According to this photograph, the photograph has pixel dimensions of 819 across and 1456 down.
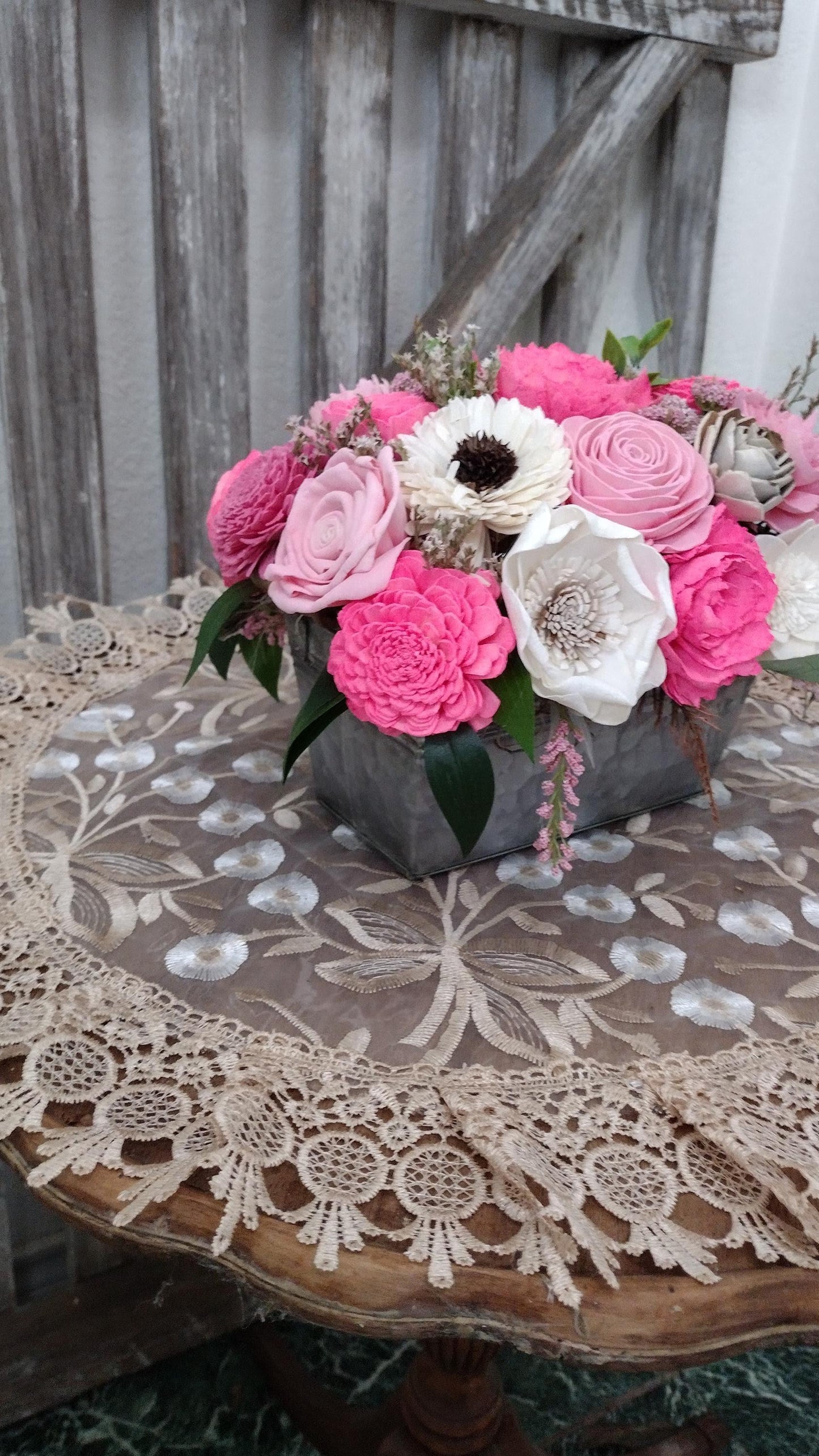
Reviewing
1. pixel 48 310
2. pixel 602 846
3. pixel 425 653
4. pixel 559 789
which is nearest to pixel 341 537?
pixel 425 653

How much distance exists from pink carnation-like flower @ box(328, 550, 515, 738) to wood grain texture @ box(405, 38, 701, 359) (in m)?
0.87

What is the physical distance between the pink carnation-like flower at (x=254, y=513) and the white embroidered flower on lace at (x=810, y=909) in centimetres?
43

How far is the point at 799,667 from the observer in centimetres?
73

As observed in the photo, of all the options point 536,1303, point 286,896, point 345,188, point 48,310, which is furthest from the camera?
point 345,188

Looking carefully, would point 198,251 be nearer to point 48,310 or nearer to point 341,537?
point 48,310

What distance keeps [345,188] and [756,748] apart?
2.86 feet

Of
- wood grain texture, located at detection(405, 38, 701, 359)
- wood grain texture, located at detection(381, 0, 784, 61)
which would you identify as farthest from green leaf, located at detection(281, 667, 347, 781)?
wood grain texture, located at detection(381, 0, 784, 61)

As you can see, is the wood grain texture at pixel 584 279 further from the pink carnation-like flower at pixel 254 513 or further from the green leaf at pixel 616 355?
the pink carnation-like flower at pixel 254 513

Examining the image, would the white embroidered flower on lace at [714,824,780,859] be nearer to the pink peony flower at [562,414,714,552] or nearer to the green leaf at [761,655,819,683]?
the green leaf at [761,655,819,683]

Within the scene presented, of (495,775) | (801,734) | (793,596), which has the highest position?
(793,596)

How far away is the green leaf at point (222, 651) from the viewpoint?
0.82 metres

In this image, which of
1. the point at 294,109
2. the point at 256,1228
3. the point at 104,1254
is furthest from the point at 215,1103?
the point at 294,109

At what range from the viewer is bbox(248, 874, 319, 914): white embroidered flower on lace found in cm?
69

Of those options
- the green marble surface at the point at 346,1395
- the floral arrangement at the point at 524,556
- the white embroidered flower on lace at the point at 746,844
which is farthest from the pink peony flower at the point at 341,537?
the green marble surface at the point at 346,1395
